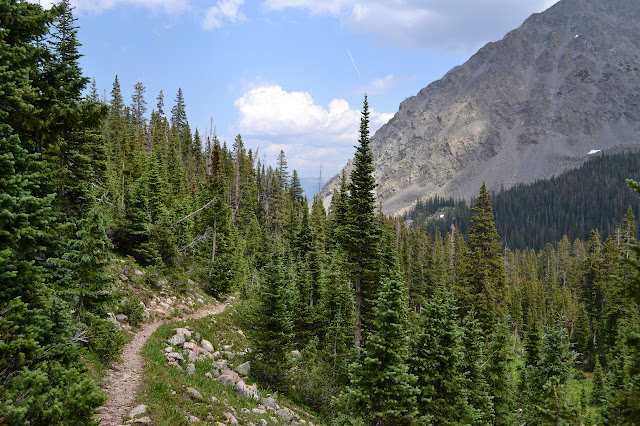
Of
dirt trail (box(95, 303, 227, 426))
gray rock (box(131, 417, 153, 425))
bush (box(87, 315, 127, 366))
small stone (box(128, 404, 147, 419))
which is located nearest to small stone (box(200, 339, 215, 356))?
dirt trail (box(95, 303, 227, 426))

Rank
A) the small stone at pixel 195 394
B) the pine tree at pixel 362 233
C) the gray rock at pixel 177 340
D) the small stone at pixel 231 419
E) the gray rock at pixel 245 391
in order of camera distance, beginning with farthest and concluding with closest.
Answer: the pine tree at pixel 362 233
the gray rock at pixel 177 340
the gray rock at pixel 245 391
the small stone at pixel 195 394
the small stone at pixel 231 419

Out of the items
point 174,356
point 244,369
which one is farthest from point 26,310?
point 244,369

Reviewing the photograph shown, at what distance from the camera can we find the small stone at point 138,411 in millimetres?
9346

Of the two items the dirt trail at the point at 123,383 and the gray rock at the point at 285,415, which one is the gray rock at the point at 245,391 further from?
the dirt trail at the point at 123,383

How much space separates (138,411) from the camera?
31.4ft

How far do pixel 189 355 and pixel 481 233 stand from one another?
1023 inches

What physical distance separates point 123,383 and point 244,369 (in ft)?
24.2

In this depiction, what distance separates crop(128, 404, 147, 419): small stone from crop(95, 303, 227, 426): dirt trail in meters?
0.20

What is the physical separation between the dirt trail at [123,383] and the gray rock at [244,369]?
4.87 metres

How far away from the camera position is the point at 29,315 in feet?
22.7

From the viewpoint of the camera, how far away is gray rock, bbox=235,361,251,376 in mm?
17891

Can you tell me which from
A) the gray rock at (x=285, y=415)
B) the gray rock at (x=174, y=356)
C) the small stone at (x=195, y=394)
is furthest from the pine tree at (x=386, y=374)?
the gray rock at (x=174, y=356)

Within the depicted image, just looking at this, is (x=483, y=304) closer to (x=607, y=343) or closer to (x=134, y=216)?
(x=134, y=216)

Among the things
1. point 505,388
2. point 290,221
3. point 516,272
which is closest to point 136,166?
point 290,221
